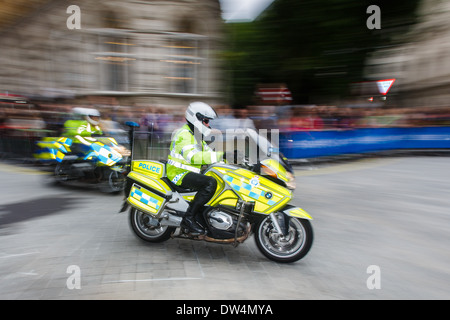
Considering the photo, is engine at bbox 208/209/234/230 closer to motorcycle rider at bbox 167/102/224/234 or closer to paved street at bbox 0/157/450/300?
motorcycle rider at bbox 167/102/224/234

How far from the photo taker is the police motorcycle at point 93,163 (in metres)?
7.91

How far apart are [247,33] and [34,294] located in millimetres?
13381

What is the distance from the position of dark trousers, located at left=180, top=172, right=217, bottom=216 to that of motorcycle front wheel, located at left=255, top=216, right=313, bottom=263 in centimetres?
70

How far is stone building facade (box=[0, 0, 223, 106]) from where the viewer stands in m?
16.4

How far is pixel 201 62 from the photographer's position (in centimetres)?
1738

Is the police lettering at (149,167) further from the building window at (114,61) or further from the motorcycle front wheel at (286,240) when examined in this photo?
the building window at (114,61)

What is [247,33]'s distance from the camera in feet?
49.1

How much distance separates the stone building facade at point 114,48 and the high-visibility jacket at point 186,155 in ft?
41.8

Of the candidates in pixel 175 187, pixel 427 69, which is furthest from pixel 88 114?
pixel 427 69

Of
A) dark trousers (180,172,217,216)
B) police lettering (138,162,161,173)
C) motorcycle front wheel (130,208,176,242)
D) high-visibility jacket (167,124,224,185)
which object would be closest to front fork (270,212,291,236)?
dark trousers (180,172,217,216)

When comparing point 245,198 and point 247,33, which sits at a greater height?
point 247,33

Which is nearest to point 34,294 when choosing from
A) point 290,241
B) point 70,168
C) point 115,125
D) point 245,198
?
point 245,198

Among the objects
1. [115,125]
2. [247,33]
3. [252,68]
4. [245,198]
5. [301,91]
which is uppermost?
[247,33]
